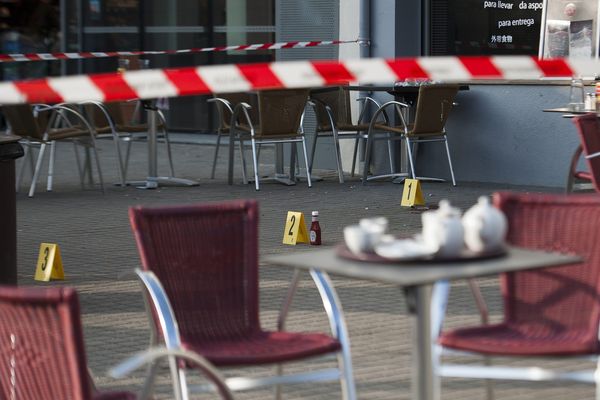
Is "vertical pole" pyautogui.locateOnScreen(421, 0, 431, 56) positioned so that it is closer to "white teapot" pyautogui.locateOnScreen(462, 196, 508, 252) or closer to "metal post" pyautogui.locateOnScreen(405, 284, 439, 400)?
"white teapot" pyautogui.locateOnScreen(462, 196, 508, 252)

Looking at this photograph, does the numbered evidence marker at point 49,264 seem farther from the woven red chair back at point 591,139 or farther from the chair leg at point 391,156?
the chair leg at point 391,156

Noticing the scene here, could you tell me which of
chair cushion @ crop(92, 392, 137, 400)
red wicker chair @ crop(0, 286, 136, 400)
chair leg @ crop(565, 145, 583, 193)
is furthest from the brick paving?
chair leg @ crop(565, 145, 583, 193)

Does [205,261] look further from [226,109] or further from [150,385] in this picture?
[226,109]

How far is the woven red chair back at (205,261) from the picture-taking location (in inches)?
181

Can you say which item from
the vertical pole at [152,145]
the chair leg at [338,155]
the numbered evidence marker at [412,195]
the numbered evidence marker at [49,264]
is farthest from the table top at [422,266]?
the vertical pole at [152,145]

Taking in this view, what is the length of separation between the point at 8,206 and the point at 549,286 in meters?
3.56

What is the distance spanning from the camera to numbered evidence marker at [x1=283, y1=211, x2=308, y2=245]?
361 inches

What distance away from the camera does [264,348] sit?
4.39 metres

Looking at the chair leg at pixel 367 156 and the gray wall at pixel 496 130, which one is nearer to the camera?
the gray wall at pixel 496 130

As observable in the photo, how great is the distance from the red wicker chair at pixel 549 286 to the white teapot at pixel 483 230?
18.0 inches

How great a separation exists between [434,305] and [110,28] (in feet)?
51.7

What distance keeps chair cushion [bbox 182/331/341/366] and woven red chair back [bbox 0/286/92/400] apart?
34.8 inches

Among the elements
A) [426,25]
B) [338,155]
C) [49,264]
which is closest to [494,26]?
[426,25]

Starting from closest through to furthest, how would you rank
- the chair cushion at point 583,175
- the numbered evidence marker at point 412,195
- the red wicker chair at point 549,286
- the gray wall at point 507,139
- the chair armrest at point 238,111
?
1. the red wicker chair at point 549,286
2. the chair cushion at point 583,175
3. the numbered evidence marker at point 412,195
4. the gray wall at point 507,139
5. the chair armrest at point 238,111
